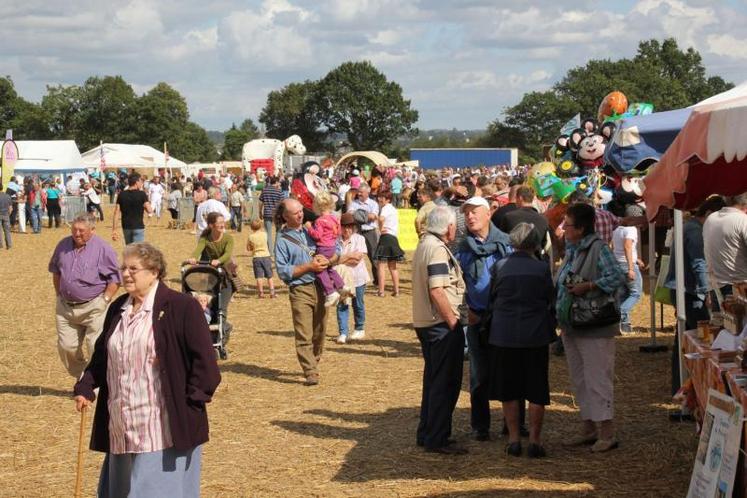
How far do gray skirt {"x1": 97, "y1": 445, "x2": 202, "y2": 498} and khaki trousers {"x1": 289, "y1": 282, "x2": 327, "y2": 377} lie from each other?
4.66m

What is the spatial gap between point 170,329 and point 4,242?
27115 millimetres

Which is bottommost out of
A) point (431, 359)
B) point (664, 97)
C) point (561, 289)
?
point (431, 359)

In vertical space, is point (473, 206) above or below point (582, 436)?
above

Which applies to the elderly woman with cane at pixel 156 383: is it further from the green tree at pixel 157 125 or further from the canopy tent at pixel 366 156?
the green tree at pixel 157 125

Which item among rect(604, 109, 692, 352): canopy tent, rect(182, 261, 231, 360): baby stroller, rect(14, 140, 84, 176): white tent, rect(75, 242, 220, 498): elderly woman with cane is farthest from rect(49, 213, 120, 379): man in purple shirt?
rect(14, 140, 84, 176): white tent

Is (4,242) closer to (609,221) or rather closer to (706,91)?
(609,221)

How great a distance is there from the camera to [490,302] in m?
7.35

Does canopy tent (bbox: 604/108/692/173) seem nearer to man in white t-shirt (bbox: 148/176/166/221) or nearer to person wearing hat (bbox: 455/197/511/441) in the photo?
person wearing hat (bbox: 455/197/511/441)

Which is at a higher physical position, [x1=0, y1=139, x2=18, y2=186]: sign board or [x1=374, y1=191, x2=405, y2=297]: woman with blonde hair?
[x1=0, y1=139, x2=18, y2=186]: sign board

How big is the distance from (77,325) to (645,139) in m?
5.31

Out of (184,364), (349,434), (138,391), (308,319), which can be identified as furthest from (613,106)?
(138,391)

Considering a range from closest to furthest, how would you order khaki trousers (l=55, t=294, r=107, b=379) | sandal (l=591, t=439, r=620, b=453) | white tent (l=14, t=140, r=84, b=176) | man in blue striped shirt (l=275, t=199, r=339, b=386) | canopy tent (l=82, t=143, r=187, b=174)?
1. sandal (l=591, t=439, r=620, b=453)
2. khaki trousers (l=55, t=294, r=107, b=379)
3. man in blue striped shirt (l=275, t=199, r=339, b=386)
4. white tent (l=14, t=140, r=84, b=176)
5. canopy tent (l=82, t=143, r=187, b=174)

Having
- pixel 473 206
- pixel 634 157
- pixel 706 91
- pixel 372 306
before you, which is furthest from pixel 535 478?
pixel 706 91

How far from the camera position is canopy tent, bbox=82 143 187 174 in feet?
202
